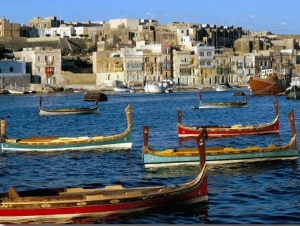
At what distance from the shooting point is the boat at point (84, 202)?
1452cm

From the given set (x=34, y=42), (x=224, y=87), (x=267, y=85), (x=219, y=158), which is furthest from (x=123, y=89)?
(x=219, y=158)

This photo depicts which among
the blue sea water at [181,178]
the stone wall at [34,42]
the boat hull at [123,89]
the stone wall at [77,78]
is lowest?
the boat hull at [123,89]

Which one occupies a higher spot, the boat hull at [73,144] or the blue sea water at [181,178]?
the boat hull at [73,144]

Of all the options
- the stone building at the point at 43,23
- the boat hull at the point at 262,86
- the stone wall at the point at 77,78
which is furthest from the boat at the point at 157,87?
the stone building at the point at 43,23

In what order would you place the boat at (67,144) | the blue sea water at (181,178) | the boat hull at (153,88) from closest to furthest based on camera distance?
the blue sea water at (181,178)
the boat at (67,144)
the boat hull at (153,88)

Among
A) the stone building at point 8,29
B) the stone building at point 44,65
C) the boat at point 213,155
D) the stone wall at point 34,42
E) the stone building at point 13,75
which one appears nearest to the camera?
the boat at point 213,155

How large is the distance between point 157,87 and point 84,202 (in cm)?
8350

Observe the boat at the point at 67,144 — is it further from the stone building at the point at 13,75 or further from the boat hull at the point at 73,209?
the stone building at the point at 13,75

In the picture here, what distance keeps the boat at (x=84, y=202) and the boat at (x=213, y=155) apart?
5531 millimetres

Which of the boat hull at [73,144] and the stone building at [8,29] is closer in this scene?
the boat hull at [73,144]

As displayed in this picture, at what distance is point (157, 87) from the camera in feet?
322

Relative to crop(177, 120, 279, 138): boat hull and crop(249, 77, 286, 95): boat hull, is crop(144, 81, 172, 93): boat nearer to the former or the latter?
crop(249, 77, 286, 95): boat hull

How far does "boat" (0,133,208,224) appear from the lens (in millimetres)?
14523

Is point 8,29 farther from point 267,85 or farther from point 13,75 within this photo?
point 267,85
